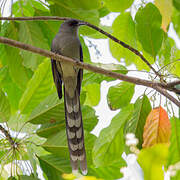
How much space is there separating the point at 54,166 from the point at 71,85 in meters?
1.14

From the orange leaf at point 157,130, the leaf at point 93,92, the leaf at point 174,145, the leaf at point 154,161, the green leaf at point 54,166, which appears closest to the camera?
the leaf at point 154,161

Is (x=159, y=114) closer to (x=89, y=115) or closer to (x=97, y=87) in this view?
(x=89, y=115)

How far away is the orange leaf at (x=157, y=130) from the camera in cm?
228

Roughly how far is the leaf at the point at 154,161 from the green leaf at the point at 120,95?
216cm

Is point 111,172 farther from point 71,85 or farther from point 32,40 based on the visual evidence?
point 32,40

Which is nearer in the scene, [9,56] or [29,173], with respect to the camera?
[29,173]

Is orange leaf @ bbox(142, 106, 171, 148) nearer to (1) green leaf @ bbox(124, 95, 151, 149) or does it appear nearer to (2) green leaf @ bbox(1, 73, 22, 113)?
(1) green leaf @ bbox(124, 95, 151, 149)

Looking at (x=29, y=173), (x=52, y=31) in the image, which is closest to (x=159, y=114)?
(x=29, y=173)

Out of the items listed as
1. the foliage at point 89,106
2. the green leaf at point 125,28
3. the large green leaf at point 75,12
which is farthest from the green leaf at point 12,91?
the green leaf at point 125,28

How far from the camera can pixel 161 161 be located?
0.75 m

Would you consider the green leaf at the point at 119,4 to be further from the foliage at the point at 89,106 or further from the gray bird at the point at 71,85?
the gray bird at the point at 71,85

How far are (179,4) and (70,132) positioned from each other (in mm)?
1584

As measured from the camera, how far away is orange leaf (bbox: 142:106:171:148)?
2.28 m

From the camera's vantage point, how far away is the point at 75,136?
9.76ft
